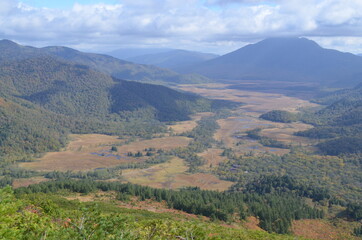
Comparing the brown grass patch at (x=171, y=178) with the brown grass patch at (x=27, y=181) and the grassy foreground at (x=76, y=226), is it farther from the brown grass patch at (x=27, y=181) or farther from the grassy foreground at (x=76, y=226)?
the grassy foreground at (x=76, y=226)

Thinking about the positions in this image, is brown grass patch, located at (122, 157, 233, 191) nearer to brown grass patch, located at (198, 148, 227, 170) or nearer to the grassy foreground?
brown grass patch, located at (198, 148, 227, 170)

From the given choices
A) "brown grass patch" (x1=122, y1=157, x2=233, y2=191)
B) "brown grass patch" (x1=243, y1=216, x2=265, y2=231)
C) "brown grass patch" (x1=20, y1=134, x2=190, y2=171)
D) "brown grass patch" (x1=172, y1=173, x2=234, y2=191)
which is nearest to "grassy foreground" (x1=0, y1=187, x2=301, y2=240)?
"brown grass patch" (x1=243, y1=216, x2=265, y2=231)

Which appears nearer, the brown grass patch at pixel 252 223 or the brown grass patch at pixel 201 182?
the brown grass patch at pixel 252 223

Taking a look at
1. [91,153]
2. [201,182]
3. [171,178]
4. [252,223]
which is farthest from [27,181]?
[252,223]

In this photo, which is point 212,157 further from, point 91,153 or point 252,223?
point 252,223

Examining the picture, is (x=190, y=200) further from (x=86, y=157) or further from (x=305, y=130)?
(x=305, y=130)

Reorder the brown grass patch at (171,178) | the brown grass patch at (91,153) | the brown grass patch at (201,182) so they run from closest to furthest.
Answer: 1. the brown grass patch at (201,182)
2. the brown grass patch at (171,178)
3. the brown grass patch at (91,153)

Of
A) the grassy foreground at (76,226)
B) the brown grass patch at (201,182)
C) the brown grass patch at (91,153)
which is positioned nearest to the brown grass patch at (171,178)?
the brown grass patch at (201,182)

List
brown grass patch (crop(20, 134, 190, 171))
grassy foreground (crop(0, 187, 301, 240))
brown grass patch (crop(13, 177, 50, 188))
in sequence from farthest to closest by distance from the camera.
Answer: brown grass patch (crop(20, 134, 190, 171))
brown grass patch (crop(13, 177, 50, 188))
grassy foreground (crop(0, 187, 301, 240))

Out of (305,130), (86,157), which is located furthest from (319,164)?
(86,157)
